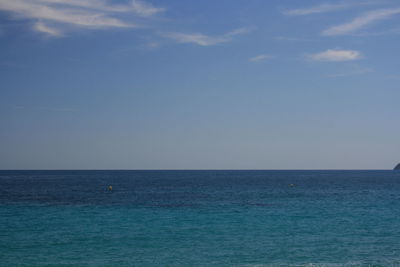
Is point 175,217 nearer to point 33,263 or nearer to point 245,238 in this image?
point 245,238

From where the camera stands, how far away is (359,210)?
152 feet

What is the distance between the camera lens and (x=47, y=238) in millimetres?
Answer: 29859

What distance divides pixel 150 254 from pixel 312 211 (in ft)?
83.0

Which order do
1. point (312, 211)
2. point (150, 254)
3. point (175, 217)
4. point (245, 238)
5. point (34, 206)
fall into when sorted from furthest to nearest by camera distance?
point (34, 206)
point (312, 211)
point (175, 217)
point (245, 238)
point (150, 254)

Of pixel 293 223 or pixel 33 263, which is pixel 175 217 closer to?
pixel 293 223

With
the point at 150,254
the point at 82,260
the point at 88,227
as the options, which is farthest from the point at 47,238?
the point at 150,254

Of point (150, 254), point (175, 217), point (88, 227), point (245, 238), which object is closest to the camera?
point (150, 254)

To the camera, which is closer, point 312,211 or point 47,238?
point 47,238

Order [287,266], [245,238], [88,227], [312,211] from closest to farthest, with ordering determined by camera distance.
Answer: [287,266]
[245,238]
[88,227]
[312,211]

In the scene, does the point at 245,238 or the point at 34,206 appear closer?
the point at 245,238

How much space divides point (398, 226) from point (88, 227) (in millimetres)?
25345

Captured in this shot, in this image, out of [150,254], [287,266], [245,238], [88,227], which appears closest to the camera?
[287,266]

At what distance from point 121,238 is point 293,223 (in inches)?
591

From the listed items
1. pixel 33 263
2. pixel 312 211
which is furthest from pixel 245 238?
pixel 312 211
